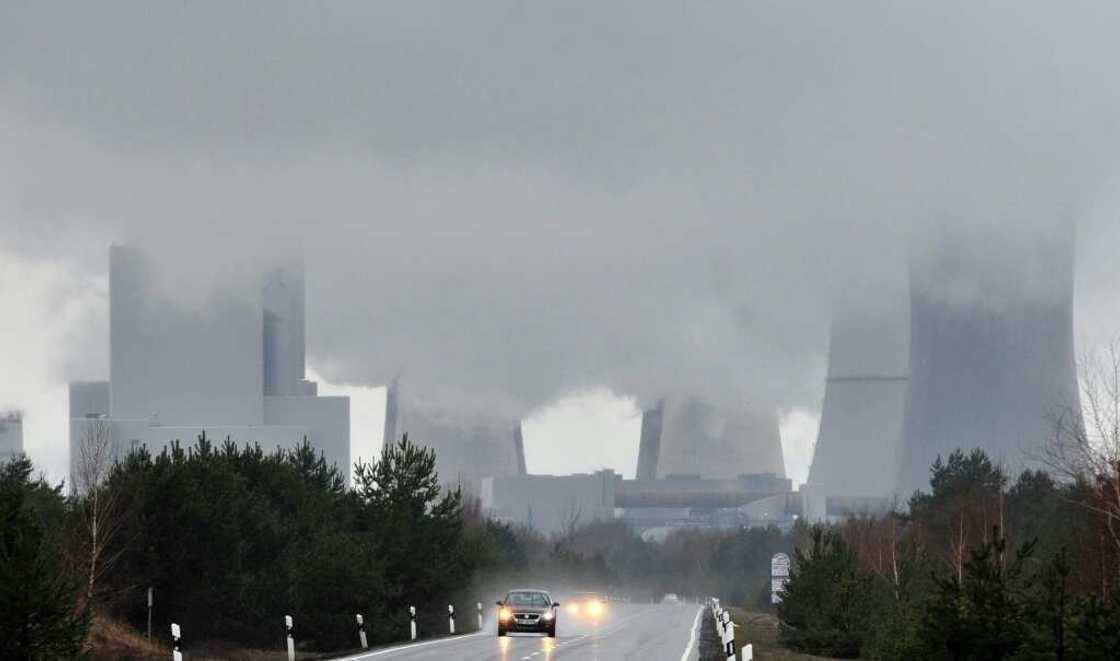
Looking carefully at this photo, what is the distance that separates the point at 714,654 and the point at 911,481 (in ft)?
333

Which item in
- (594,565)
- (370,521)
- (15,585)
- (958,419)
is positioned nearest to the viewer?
(15,585)

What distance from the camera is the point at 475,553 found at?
62.0 m

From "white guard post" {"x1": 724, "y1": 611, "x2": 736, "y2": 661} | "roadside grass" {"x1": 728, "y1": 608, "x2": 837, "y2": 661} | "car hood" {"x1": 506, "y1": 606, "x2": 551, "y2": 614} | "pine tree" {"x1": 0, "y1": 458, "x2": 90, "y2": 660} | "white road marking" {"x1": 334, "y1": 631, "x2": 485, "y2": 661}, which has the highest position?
"pine tree" {"x1": 0, "y1": 458, "x2": 90, "y2": 660}

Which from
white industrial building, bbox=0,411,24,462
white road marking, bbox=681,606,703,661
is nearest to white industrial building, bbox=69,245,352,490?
white industrial building, bbox=0,411,24,462

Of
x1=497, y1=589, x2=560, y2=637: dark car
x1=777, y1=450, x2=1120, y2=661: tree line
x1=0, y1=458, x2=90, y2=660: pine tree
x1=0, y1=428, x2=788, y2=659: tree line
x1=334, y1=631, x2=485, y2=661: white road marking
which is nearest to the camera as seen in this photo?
x1=0, y1=458, x2=90, y2=660: pine tree

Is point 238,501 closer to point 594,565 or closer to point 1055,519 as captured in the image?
point 1055,519

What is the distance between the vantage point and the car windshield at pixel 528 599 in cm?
4638

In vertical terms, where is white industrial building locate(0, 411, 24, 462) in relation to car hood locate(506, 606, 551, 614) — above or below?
above

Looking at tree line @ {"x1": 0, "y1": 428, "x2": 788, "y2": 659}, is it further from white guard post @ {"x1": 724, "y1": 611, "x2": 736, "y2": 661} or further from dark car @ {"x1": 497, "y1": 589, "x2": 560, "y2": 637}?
white guard post @ {"x1": 724, "y1": 611, "x2": 736, "y2": 661}

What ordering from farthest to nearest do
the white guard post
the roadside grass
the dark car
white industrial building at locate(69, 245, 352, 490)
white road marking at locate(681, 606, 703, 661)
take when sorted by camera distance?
white industrial building at locate(69, 245, 352, 490) → the dark car → the roadside grass → white road marking at locate(681, 606, 703, 661) → the white guard post

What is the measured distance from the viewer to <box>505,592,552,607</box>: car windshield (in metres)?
46.4

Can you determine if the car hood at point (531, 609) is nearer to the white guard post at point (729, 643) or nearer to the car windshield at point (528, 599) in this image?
the car windshield at point (528, 599)

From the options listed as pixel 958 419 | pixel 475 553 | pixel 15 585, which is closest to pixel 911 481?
pixel 958 419

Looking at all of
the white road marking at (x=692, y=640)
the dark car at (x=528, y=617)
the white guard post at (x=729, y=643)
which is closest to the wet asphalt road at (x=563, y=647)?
the white road marking at (x=692, y=640)
